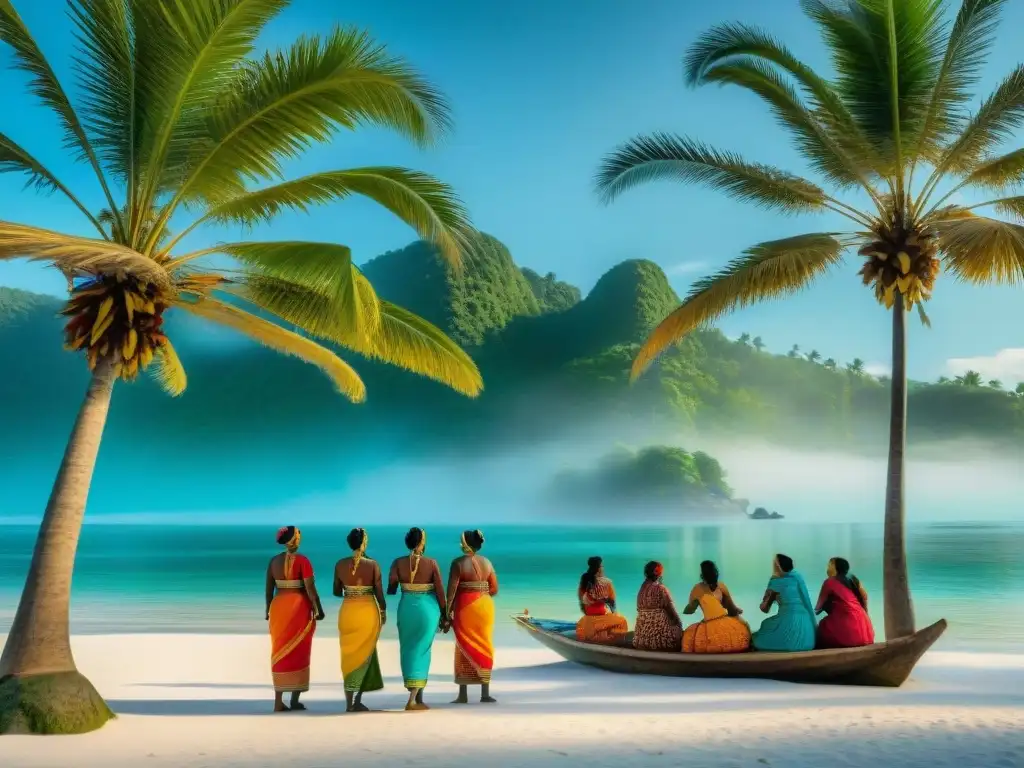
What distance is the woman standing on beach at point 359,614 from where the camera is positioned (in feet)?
25.1

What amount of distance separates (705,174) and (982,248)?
3531mm

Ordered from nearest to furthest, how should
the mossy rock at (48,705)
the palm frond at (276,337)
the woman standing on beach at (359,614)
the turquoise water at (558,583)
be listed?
the mossy rock at (48,705), the woman standing on beach at (359,614), the palm frond at (276,337), the turquoise water at (558,583)

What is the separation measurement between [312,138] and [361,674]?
4954 millimetres

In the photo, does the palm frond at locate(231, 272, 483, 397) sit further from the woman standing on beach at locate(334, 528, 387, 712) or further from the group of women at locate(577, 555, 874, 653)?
the group of women at locate(577, 555, 874, 653)

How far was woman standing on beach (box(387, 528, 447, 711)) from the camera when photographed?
25.3 ft

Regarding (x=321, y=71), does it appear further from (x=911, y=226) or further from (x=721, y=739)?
(x=911, y=226)

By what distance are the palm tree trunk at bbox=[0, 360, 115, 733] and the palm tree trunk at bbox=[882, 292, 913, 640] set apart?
8460 mm

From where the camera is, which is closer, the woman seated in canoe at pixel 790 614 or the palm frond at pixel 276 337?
the woman seated in canoe at pixel 790 614

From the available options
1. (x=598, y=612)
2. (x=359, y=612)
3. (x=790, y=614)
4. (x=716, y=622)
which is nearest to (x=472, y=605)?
(x=359, y=612)

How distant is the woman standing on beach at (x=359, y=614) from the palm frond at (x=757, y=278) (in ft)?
17.2

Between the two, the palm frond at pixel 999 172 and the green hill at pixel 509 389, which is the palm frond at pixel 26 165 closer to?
the palm frond at pixel 999 172

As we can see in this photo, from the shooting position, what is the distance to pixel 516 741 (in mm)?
6516

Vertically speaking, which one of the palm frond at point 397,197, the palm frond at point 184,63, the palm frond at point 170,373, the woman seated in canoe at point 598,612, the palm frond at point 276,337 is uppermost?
the palm frond at point 184,63

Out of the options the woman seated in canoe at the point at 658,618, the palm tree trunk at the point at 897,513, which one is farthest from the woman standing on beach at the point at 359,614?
the palm tree trunk at the point at 897,513
